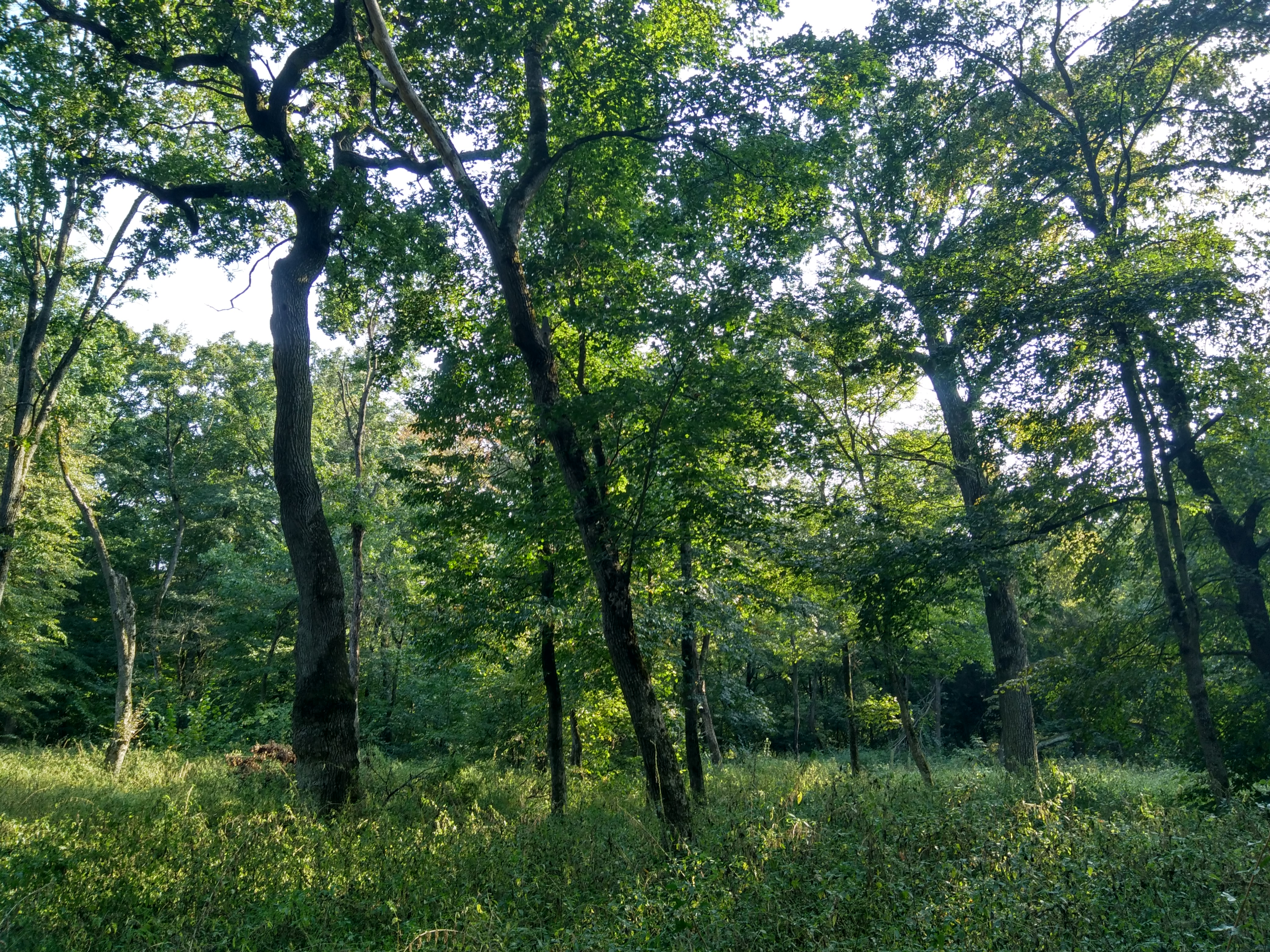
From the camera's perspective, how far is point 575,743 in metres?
14.9

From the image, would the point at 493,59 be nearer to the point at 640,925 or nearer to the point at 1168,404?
the point at 1168,404

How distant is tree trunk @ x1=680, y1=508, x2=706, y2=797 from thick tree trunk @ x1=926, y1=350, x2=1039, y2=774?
448cm

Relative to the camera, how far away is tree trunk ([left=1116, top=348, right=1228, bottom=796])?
23.4 ft

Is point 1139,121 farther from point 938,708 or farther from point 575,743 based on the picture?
point 938,708

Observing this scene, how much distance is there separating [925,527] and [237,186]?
1047 centimetres

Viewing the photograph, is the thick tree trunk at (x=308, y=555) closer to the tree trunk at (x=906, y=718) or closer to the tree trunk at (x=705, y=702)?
the tree trunk at (x=705, y=702)

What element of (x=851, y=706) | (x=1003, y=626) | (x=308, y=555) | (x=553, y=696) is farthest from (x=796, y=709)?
(x=308, y=555)

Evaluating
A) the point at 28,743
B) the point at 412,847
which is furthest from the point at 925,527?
the point at 28,743

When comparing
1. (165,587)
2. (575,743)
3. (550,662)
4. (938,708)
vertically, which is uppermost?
(165,587)

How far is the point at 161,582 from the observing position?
2691 cm

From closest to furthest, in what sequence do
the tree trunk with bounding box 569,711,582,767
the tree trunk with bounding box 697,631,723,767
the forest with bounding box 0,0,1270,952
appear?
the forest with bounding box 0,0,1270,952, the tree trunk with bounding box 697,631,723,767, the tree trunk with bounding box 569,711,582,767

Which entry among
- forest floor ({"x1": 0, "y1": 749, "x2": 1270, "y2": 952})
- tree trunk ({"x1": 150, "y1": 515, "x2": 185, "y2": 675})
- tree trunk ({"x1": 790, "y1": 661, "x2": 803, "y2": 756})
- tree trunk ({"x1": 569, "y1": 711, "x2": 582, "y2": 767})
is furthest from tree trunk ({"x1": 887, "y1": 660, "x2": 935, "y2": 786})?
tree trunk ({"x1": 150, "y1": 515, "x2": 185, "y2": 675})

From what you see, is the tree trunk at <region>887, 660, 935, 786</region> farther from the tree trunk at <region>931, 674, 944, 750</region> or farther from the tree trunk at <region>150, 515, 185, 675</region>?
the tree trunk at <region>150, 515, 185, 675</region>

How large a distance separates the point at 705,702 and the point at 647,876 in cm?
909
